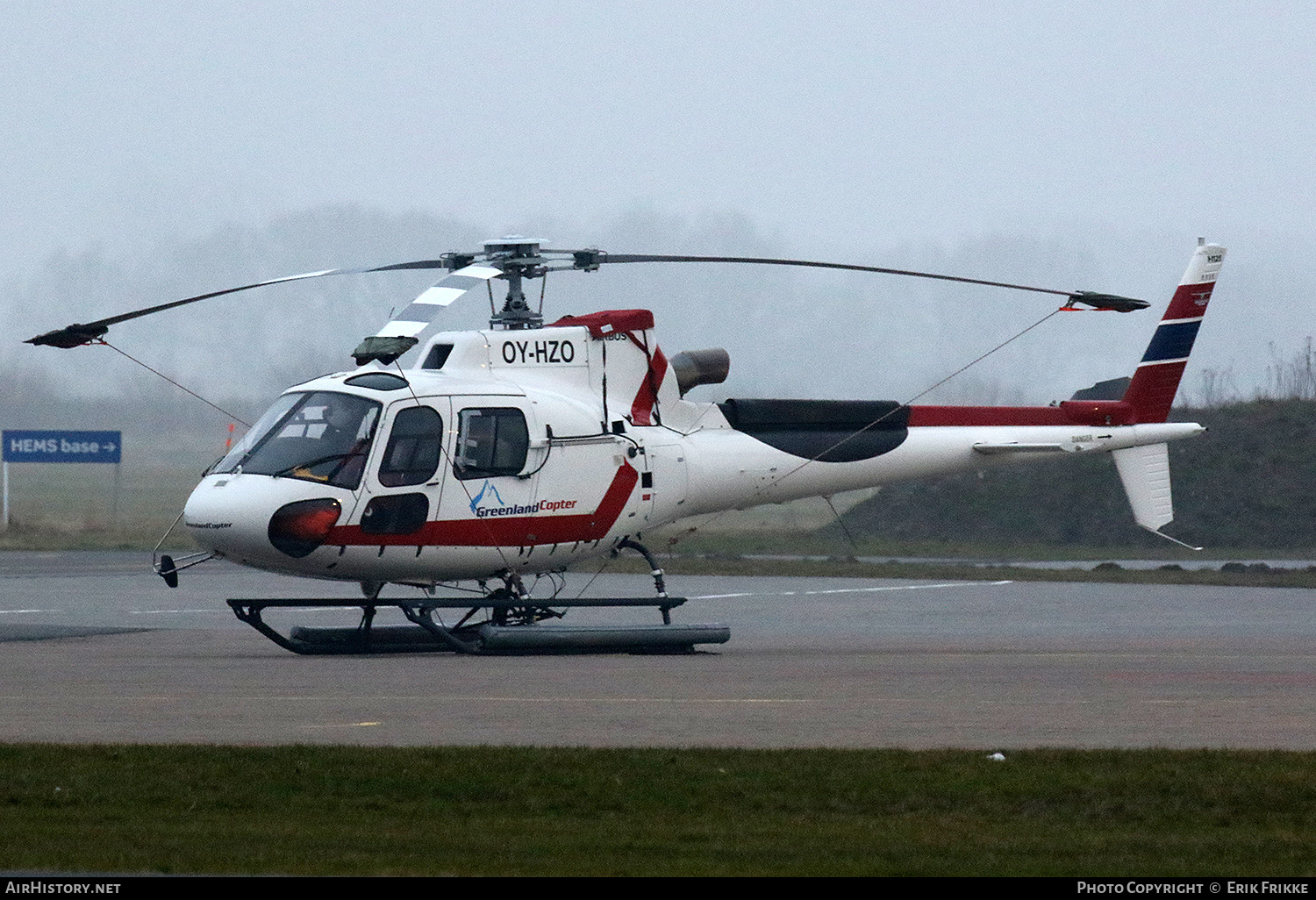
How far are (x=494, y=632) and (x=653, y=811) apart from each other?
8.63m

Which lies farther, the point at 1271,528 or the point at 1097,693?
the point at 1271,528

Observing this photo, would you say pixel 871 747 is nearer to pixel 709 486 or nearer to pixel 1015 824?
pixel 1015 824

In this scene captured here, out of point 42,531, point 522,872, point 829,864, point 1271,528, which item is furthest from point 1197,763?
point 42,531

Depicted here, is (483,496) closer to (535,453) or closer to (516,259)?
(535,453)

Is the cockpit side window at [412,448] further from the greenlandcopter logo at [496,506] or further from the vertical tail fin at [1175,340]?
the vertical tail fin at [1175,340]

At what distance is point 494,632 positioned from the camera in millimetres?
18078

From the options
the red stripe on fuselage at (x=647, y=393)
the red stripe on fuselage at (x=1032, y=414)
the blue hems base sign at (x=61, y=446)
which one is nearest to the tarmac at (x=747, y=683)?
the red stripe on fuselage at (x=1032, y=414)

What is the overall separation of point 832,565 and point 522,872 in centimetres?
2882

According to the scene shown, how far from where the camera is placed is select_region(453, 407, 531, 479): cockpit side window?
60.2 feet

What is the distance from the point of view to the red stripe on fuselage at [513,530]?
18.0m

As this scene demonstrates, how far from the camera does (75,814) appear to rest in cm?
939

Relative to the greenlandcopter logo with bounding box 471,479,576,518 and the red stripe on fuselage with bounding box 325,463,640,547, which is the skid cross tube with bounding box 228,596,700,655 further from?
the greenlandcopter logo with bounding box 471,479,576,518

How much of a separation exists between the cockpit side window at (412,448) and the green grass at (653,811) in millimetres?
6730

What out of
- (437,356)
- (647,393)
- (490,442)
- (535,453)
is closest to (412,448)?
(490,442)
